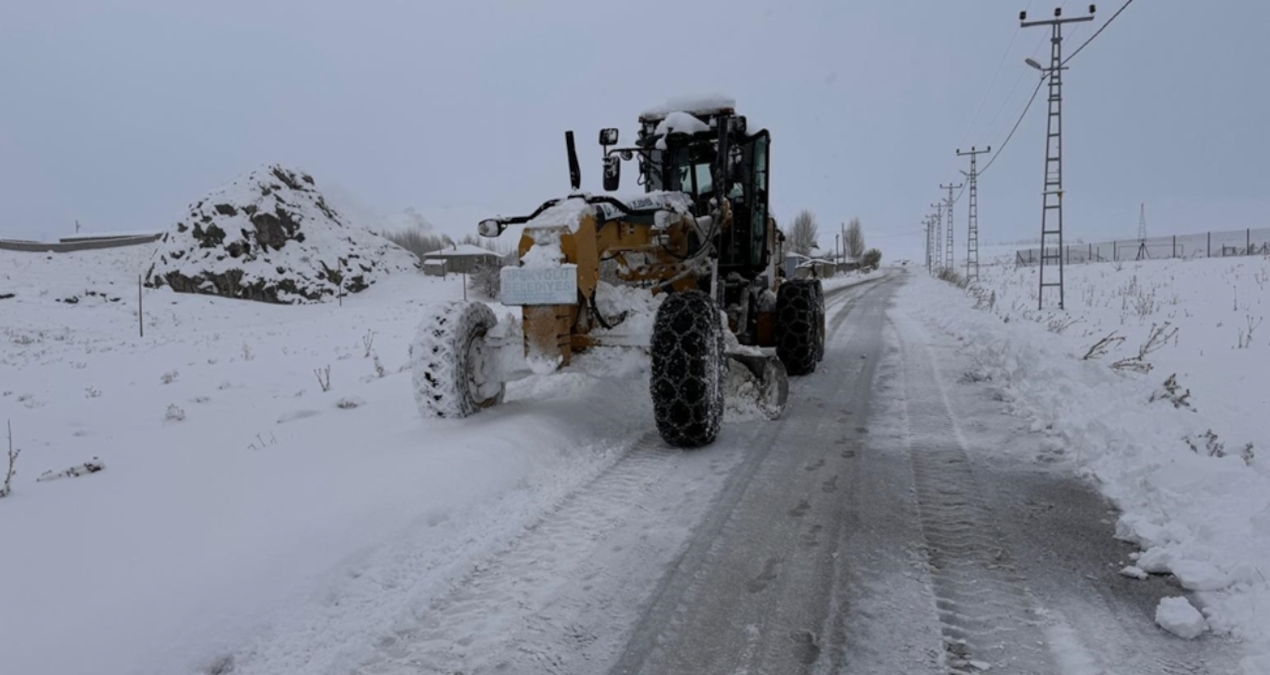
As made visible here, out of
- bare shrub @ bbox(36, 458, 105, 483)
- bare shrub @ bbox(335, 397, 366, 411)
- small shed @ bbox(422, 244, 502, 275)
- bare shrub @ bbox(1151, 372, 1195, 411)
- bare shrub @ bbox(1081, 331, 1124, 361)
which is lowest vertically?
bare shrub @ bbox(36, 458, 105, 483)

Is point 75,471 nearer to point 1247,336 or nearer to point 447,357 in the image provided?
point 447,357

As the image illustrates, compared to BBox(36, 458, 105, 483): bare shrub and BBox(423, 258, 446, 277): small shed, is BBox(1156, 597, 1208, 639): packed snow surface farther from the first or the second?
BBox(423, 258, 446, 277): small shed

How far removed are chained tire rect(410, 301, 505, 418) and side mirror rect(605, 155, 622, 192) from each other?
8.56ft

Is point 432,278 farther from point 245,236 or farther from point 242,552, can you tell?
point 242,552

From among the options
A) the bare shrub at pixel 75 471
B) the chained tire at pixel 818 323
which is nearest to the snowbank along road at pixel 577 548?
the bare shrub at pixel 75 471

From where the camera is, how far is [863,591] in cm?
316

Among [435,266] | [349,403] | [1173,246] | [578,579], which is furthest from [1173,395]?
[435,266]

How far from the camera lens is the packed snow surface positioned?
2737 millimetres

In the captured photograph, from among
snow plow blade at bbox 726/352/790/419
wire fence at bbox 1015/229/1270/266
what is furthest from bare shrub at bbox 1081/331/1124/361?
wire fence at bbox 1015/229/1270/266

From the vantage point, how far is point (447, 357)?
536 cm

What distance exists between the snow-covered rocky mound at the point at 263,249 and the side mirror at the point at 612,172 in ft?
94.4

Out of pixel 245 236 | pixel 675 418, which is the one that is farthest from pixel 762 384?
pixel 245 236

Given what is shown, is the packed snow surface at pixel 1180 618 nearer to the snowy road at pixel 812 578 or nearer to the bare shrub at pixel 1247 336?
the snowy road at pixel 812 578

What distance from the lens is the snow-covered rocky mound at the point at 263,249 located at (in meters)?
32.1
